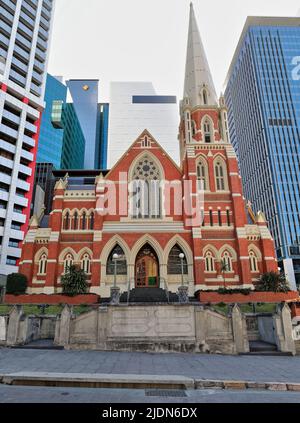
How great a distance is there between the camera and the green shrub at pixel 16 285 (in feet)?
87.0

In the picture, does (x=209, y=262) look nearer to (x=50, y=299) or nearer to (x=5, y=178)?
(x=50, y=299)

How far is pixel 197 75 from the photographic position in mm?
39875

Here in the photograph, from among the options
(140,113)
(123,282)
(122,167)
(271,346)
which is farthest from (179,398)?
(140,113)

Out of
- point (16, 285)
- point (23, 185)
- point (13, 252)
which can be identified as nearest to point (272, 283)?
point (16, 285)

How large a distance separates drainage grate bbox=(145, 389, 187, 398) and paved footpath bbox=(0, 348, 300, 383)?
146 centimetres

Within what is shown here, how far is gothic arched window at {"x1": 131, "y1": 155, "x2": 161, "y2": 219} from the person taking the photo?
109ft

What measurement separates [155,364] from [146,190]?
25.0 m

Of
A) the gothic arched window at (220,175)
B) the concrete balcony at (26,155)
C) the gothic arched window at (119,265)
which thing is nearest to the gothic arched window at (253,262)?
the gothic arched window at (220,175)

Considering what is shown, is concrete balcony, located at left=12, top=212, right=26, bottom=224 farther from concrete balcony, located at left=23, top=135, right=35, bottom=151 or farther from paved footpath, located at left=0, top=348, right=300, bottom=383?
paved footpath, located at left=0, top=348, right=300, bottom=383

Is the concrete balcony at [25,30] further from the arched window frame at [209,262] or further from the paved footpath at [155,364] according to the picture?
the paved footpath at [155,364]

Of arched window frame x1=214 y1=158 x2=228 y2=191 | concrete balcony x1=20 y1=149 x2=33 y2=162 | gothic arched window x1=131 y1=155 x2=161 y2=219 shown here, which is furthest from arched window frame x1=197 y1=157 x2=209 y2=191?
concrete balcony x1=20 y1=149 x2=33 y2=162

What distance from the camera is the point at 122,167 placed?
1357 inches

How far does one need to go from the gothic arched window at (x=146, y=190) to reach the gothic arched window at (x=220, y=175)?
291 inches

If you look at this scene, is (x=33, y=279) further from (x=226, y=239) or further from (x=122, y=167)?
(x=226, y=239)
